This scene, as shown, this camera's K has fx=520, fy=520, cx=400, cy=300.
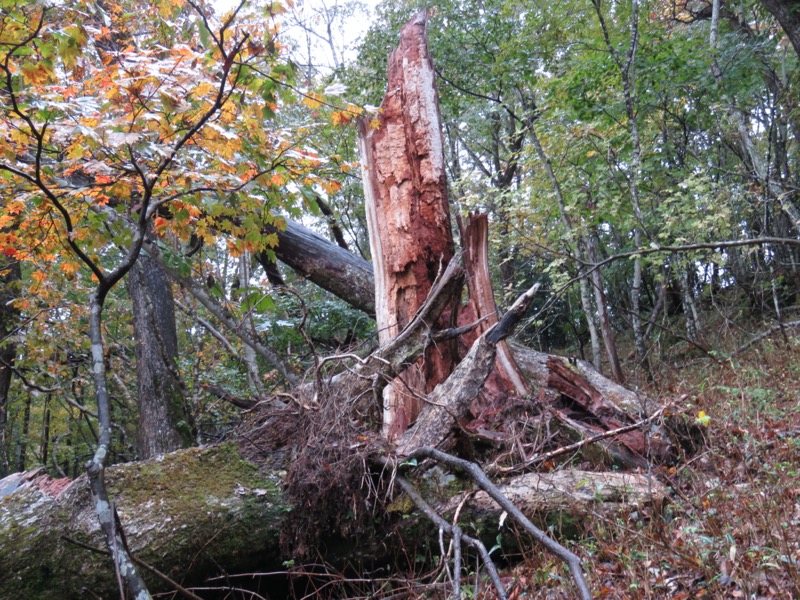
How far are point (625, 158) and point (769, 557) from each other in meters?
8.87

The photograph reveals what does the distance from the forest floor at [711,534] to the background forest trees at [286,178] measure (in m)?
2.25

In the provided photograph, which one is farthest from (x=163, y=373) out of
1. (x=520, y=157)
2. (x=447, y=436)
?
(x=520, y=157)

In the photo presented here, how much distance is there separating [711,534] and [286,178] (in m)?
3.97

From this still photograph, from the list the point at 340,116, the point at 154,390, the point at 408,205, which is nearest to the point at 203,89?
the point at 340,116

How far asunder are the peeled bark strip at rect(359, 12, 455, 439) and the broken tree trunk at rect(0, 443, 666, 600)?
133 cm

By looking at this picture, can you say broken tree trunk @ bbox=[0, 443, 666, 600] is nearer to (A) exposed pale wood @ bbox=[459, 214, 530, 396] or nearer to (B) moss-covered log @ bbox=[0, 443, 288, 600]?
(B) moss-covered log @ bbox=[0, 443, 288, 600]

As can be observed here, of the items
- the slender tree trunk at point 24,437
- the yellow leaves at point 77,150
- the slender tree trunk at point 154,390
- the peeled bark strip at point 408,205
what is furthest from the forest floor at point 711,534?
the slender tree trunk at point 24,437

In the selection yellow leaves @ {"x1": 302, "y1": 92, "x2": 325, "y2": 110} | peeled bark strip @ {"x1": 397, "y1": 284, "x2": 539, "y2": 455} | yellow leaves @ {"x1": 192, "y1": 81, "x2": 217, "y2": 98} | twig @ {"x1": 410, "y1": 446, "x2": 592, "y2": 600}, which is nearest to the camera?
twig @ {"x1": 410, "y1": 446, "x2": 592, "y2": 600}

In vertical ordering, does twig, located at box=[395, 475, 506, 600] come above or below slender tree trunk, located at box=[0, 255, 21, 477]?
below

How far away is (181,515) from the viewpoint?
10.7 ft

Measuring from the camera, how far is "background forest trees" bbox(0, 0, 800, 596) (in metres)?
3.66

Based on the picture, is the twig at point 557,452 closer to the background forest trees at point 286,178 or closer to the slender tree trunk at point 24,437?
the background forest trees at point 286,178

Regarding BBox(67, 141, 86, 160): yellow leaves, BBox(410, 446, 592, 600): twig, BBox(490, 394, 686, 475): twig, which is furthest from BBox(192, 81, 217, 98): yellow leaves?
BBox(490, 394, 686, 475): twig

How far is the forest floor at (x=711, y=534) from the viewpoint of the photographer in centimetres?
226
